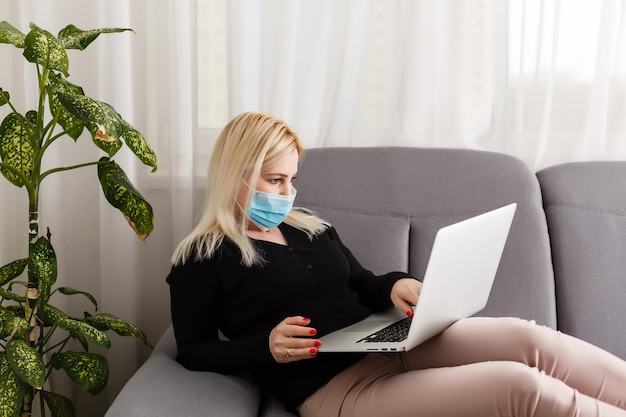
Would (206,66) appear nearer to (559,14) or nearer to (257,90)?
(257,90)

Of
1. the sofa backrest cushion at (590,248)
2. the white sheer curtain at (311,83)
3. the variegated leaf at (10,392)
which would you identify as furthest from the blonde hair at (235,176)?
the sofa backrest cushion at (590,248)

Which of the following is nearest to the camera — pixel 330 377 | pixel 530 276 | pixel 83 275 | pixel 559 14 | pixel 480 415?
pixel 480 415

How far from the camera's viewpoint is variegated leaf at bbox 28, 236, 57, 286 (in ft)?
5.61

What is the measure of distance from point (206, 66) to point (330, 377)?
1.08 metres

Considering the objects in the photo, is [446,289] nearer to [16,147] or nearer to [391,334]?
[391,334]

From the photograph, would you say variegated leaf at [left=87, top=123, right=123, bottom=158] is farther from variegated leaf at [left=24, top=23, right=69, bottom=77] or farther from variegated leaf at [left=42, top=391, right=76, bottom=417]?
variegated leaf at [left=42, top=391, right=76, bottom=417]

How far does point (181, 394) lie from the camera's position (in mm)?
1512

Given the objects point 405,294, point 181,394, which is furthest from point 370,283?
point 181,394

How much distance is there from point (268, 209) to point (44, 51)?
22.9 inches

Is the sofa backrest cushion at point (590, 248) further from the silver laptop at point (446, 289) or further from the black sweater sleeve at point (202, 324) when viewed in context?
the black sweater sleeve at point (202, 324)

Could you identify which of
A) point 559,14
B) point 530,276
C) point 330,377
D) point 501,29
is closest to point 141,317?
point 330,377

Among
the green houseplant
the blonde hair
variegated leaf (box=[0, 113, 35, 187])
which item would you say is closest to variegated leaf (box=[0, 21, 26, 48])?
the green houseplant

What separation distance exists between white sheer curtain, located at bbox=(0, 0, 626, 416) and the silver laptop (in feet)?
2.42

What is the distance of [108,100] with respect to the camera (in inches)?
88.1
